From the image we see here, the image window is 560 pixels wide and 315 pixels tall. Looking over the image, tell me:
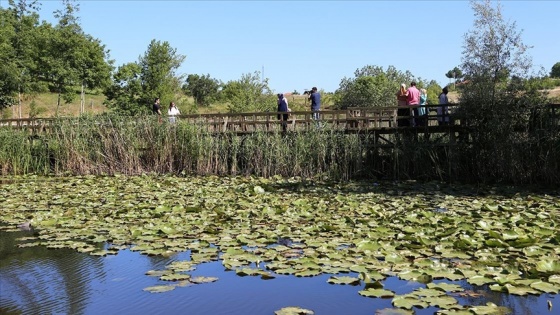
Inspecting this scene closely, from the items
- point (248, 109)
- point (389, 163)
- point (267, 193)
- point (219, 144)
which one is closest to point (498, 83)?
point (389, 163)

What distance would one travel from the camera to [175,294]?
5055mm

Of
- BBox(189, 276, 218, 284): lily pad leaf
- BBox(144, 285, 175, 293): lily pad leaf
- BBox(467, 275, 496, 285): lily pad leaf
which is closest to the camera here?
BBox(467, 275, 496, 285): lily pad leaf

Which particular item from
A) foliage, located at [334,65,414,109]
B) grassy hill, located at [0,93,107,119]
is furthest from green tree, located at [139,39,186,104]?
foliage, located at [334,65,414,109]

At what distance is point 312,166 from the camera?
1415cm

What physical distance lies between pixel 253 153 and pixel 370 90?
3534cm

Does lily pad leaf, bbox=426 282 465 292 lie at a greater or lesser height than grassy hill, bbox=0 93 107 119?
lesser

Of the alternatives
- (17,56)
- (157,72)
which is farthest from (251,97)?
(17,56)

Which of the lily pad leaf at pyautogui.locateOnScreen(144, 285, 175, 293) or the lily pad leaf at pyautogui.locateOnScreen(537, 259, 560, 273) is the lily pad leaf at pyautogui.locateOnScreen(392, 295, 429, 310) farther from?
the lily pad leaf at pyautogui.locateOnScreen(144, 285, 175, 293)

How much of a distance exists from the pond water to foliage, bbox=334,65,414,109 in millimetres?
41972

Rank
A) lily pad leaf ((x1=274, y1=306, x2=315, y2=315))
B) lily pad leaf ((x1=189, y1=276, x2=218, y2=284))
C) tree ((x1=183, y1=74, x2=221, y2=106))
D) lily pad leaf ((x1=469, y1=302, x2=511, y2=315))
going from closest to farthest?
lily pad leaf ((x1=469, y1=302, x2=511, y2=315)), lily pad leaf ((x1=274, y1=306, x2=315, y2=315)), lily pad leaf ((x1=189, y1=276, x2=218, y2=284)), tree ((x1=183, y1=74, x2=221, y2=106))

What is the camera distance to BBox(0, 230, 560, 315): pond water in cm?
469

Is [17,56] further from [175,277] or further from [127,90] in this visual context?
[175,277]

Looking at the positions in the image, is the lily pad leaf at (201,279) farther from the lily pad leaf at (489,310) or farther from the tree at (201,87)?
the tree at (201,87)

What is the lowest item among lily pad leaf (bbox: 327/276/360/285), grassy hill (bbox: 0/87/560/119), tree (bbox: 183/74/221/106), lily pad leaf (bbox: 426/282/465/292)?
lily pad leaf (bbox: 327/276/360/285)
